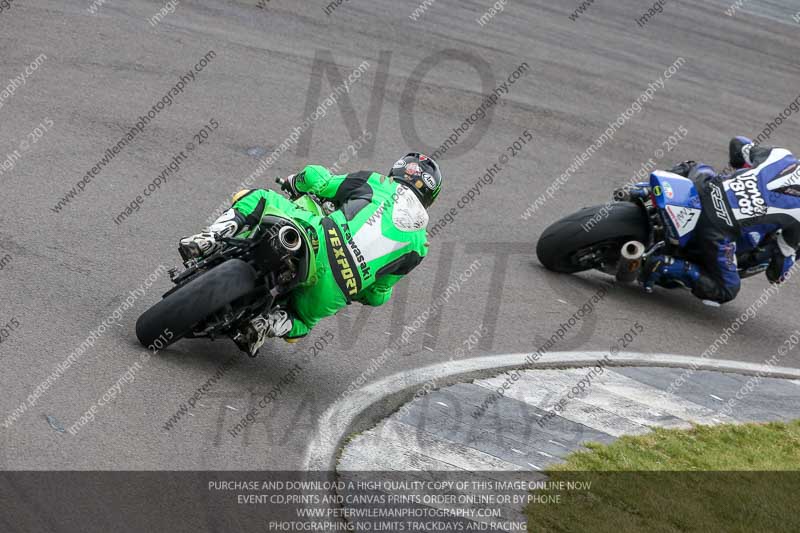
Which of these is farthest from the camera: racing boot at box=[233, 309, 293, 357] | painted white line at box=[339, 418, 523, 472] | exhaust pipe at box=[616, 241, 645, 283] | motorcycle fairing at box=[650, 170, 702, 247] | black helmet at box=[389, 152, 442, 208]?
motorcycle fairing at box=[650, 170, 702, 247]

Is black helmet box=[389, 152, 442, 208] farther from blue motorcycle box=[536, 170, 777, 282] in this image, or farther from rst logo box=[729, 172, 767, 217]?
rst logo box=[729, 172, 767, 217]

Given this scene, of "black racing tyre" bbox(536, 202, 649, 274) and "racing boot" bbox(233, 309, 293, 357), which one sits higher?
"racing boot" bbox(233, 309, 293, 357)

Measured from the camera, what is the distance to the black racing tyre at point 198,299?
21.7 ft

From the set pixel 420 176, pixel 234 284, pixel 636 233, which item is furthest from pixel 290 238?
pixel 636 233

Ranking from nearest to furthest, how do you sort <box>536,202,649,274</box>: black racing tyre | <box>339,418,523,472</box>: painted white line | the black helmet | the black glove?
<box>339,418,523,472</box>: painted white line → the black helmet → <box>536,202,649,274</box>: black racing tyre → the black glove

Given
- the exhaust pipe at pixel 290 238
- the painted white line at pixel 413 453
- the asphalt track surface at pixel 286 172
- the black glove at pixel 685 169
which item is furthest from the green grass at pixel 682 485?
the black glove at pixel 685 169

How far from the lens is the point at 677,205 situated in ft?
32.6

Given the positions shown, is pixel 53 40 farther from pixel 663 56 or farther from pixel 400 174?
pixel 663 56

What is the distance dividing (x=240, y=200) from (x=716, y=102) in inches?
477

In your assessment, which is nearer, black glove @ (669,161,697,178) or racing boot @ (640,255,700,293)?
racing boot @ (640,255,700,293)

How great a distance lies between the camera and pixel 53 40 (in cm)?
1266

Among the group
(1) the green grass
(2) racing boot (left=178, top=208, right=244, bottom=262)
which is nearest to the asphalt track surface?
(2) racing boot (left=178, top=208, right=244, bottom=262)

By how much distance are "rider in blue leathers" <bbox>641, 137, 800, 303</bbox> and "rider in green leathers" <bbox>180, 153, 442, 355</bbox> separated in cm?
353

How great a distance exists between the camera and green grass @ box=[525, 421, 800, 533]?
614cm
